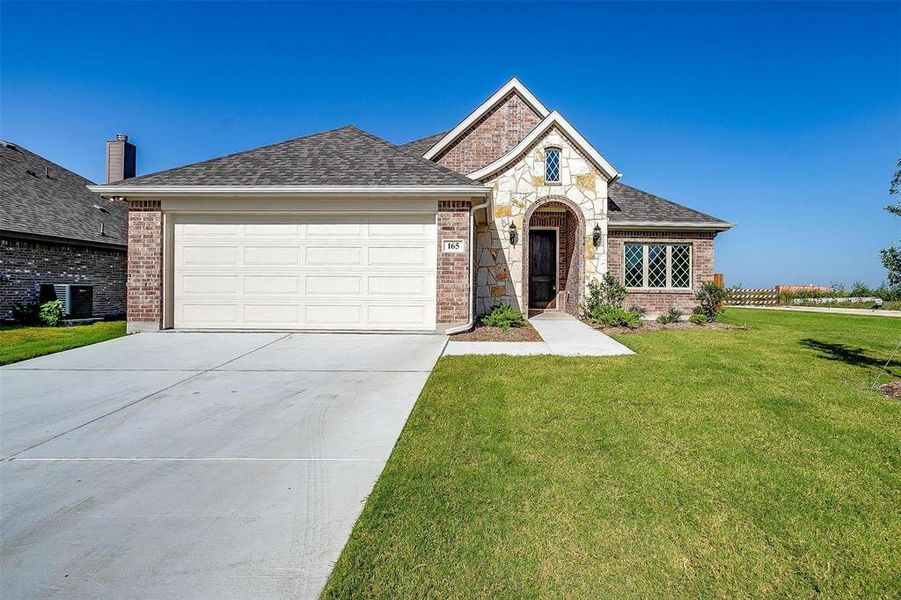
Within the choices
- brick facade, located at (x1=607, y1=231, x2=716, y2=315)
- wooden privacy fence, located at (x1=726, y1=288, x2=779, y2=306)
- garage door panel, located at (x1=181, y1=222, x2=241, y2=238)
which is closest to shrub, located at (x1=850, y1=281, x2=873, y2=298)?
wooden privacy fence, located at (x1=726, y1=288, x2=779, y2=306)

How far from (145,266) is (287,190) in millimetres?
3530

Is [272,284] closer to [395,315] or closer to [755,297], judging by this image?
[395,315]

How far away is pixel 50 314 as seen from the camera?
11.9 meters

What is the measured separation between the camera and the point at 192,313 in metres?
9.91

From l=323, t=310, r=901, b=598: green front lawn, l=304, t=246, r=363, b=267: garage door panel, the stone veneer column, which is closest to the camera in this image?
l=323, t=310, r=901, b=598: green front lawn

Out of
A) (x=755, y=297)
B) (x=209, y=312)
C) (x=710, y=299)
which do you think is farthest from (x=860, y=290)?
(x=209, y=312)

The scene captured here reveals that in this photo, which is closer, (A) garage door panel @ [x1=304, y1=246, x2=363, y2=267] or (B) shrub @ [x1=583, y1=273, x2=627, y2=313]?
(A) garage door panel @ [x1=304, y1=246, x2=363, y2=267]

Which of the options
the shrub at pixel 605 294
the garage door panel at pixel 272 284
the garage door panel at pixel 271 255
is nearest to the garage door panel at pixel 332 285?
the garage door panel at pixel 272 284

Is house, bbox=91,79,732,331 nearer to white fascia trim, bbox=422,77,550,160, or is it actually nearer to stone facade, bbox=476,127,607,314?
stone facade, bbox=476,127,607,314

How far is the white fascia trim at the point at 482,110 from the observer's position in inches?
581

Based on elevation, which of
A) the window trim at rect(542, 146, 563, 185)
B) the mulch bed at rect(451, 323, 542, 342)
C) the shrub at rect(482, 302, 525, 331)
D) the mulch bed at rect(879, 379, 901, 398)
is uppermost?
the window trim at rect(542, 146, 563, 185)

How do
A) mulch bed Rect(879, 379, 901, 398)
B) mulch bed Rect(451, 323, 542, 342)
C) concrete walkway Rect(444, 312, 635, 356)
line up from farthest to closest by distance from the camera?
mulch bed Rect(451, 323, 542, 342)
concrete walkway Rect(444, 312, 635, 356)
mulch bed Rect(879, 379, 901, 398)

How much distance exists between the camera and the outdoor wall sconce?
12.7m

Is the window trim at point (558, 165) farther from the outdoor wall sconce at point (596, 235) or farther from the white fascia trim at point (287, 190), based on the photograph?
the white fascia trim at point (287, 190)
